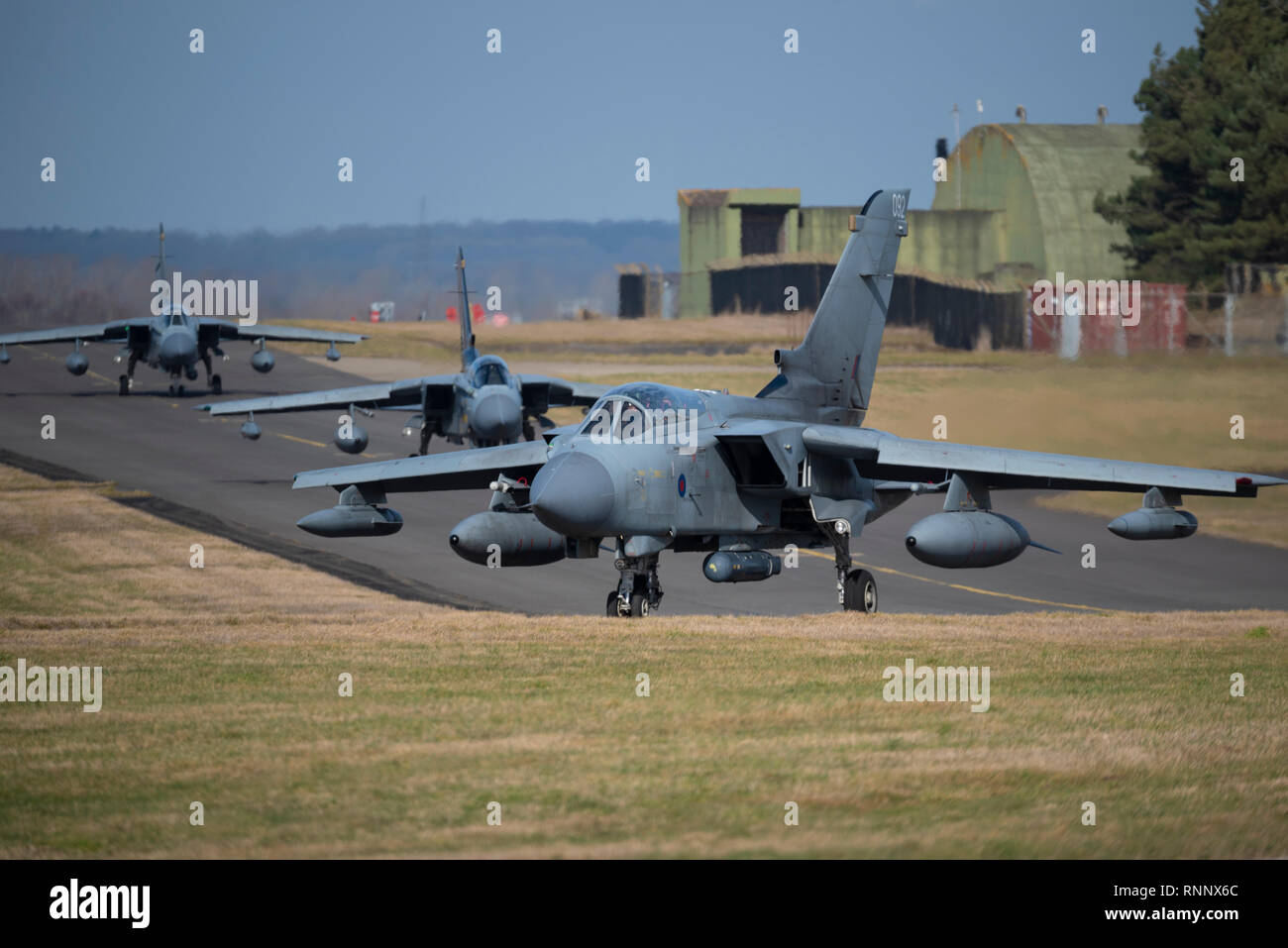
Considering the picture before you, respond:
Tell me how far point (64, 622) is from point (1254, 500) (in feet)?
112

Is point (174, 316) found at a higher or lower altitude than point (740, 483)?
higher

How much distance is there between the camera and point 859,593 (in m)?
23.8

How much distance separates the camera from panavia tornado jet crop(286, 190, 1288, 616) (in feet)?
67.5

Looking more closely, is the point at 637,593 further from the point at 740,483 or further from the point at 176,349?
the point at 176,349

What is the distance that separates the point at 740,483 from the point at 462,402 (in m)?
22.3

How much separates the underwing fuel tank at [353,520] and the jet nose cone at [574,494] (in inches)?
174

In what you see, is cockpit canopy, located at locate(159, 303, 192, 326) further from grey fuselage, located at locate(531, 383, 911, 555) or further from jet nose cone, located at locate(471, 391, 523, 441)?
grey fuselage, located at locate(531, 383, 911, 555)

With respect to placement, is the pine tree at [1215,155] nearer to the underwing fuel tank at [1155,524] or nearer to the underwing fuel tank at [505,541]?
the underwing fuel tank at [1155,524]

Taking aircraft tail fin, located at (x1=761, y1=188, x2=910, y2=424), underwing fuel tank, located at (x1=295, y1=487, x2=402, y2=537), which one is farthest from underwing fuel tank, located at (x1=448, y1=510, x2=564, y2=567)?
aircraft tail fin, located at (x1=761, y1=188, x2=910, y2=424)

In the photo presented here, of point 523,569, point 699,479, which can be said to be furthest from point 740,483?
point 523,569

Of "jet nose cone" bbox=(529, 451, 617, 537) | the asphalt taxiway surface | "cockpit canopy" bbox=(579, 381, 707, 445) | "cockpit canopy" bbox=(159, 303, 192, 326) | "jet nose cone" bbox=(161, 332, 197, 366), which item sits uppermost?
"cockpit canopy" bbox=(159, 303, 192, 326)

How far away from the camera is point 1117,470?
2234 cm

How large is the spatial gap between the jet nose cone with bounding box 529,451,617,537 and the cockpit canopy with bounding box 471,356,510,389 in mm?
23370

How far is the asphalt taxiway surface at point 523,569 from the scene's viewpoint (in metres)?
31.5
